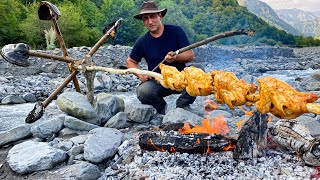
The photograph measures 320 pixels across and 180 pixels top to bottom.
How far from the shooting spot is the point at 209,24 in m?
62.9

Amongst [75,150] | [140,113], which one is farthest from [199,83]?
[140,113]

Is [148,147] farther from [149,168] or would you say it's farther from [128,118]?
[128,118]

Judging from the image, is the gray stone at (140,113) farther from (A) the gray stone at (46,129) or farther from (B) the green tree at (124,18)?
(B) the green tree at (124,18)

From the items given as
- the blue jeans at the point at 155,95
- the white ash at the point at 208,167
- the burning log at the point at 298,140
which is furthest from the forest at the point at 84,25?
the white ash at the point at 208,167

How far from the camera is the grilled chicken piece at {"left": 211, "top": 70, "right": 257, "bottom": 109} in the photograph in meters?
2.46

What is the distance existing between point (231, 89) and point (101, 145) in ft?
5.63

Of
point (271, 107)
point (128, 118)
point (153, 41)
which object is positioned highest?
point (153, 41)

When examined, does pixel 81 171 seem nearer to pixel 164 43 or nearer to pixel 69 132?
pixel 69 132

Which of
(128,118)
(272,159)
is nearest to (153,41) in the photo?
(128,118)

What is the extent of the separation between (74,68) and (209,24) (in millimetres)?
60962

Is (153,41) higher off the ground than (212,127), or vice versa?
(153,41)

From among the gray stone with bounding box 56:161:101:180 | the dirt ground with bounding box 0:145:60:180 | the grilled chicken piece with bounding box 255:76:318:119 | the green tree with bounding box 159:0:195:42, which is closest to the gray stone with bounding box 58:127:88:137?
the dirt ground with bounding box 0:145:60:180

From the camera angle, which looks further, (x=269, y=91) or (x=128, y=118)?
(x=128, y=118)

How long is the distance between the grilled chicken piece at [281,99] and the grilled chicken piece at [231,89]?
16 centimetres
